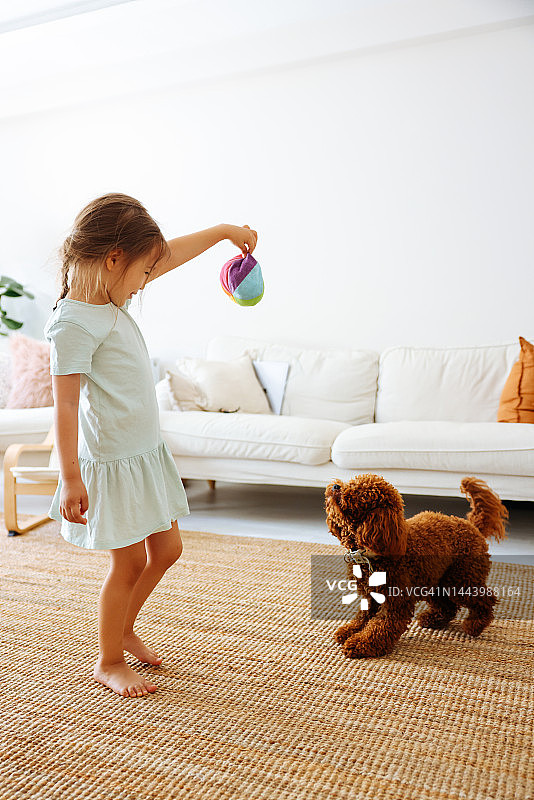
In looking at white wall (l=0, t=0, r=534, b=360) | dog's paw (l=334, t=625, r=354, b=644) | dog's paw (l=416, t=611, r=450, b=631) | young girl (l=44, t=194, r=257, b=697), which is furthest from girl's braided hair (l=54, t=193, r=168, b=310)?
white wall (l=0, t=0, r=534, b=360)

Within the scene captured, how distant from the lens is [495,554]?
2436mm

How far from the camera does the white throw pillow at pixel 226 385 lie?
338cm

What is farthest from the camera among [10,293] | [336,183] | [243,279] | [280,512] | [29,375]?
[10,293]

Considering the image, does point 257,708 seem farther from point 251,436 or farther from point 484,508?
point 251,436

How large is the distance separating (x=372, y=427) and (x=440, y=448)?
32 centimetres

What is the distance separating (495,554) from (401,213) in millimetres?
2000

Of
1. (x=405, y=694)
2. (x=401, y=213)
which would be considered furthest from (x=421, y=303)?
(x=405, y=694)

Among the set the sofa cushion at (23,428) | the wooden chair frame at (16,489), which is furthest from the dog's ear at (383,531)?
the sofa cushion at (23,428)

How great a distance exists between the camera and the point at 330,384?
138 inches

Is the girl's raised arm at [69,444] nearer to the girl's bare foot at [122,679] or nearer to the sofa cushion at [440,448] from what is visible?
the girl's bare foot at [122,679]

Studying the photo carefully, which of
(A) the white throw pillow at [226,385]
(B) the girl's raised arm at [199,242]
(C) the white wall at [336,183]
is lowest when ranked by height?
(A) the white throw pillow at [226,385]

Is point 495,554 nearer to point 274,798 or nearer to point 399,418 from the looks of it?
point 399,418

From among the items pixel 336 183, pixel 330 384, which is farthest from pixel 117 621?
pixel 336 183

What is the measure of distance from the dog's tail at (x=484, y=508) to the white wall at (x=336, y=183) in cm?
205
